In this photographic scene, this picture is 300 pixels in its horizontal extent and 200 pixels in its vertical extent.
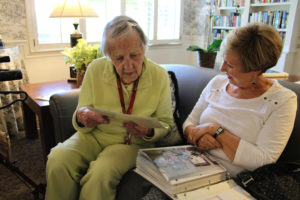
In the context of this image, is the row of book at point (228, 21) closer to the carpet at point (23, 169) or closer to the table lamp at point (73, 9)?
the table lamp at point (73, 9)

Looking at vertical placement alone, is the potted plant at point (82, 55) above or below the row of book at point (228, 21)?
below

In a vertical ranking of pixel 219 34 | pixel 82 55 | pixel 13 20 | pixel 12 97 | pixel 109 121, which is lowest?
pixel 12 97

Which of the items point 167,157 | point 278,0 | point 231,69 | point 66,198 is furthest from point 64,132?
point 278,0

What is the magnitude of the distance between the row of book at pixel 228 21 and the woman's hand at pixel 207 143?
3.27 m

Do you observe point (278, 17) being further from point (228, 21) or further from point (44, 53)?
point (44, 53)

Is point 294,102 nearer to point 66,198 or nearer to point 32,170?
point 66,198

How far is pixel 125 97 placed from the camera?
1.31 metres

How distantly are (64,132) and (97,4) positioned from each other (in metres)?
2.45

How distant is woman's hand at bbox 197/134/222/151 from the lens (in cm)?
111

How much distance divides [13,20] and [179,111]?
7.28 ft

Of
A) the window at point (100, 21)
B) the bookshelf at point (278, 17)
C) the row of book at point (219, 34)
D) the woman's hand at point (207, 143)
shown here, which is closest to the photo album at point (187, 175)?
the woman's hand at point (207, 143)

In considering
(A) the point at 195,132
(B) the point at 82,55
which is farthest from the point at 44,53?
(A) the point at 195,132

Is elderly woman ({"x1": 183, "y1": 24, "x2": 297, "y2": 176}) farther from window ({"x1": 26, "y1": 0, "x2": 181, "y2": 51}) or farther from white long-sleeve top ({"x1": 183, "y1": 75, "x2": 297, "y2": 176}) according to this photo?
window ({"x1": 26, "y1": 0, "x2": 181, "y2": 51})

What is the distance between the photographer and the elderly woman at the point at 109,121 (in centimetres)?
114
